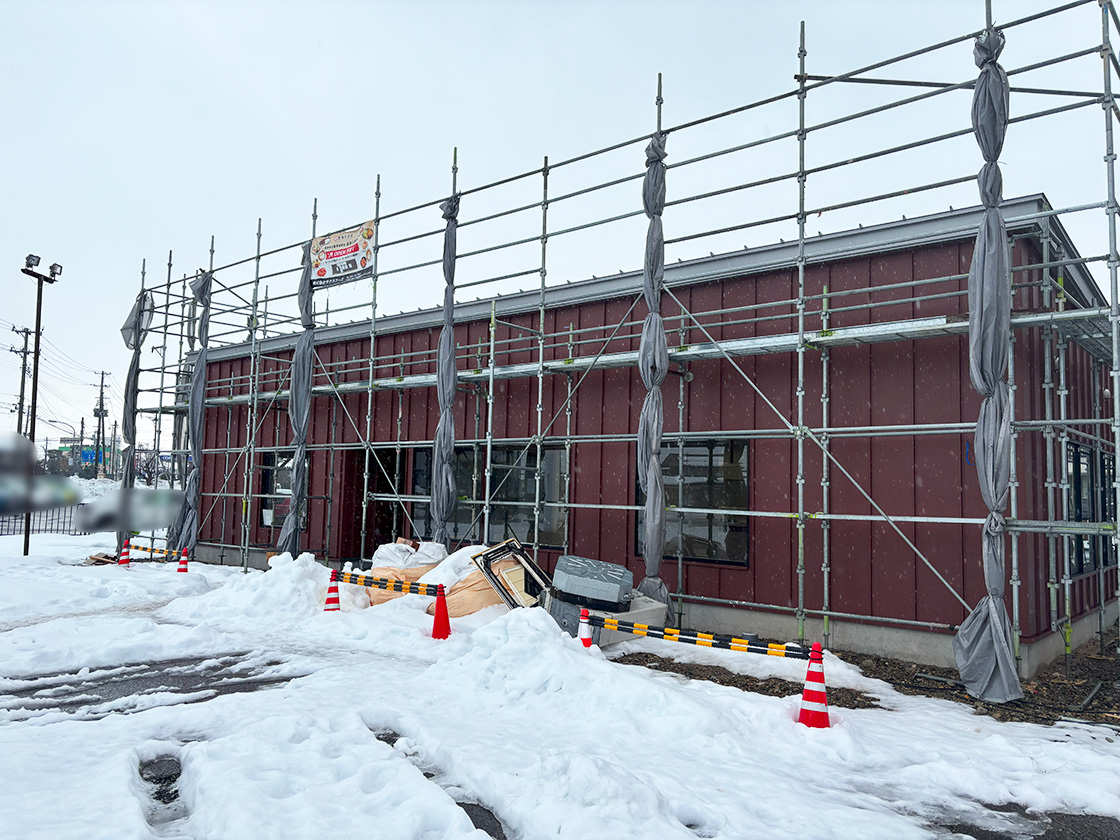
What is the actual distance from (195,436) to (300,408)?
446cm

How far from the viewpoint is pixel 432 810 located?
14.9 ft

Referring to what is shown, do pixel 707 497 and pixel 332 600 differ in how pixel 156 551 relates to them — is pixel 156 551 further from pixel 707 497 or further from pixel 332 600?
pixel 707 497

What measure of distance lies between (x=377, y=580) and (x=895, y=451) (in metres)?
7.88

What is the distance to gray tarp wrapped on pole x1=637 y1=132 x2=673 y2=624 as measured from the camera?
35.6 feet

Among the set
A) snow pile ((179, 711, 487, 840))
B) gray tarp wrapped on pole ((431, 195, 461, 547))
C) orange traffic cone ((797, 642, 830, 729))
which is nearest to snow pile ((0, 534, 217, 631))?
gray tarp wrapped on pole ((431, 195, 461, 547))

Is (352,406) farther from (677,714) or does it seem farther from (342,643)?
(677,714)

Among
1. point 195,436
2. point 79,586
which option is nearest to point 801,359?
point 79,586

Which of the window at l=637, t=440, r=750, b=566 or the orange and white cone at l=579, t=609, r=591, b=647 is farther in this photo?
the window at l=637, t=440, r=750, b=566

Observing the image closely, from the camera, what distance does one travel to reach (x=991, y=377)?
27.2 feet

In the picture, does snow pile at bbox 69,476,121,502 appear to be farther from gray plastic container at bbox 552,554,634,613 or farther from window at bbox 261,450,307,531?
gray plastic container at bbox 552,554,634,613

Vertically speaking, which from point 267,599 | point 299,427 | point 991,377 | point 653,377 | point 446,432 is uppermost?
point 653,377

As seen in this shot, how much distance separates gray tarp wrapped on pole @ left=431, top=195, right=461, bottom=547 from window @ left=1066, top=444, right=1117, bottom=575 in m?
9.89

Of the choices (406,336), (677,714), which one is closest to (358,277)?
(406,336)

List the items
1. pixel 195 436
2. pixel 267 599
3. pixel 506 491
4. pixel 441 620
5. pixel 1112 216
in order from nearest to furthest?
pixel 1112 216
pixel 441 620
pixel 267 599
pixel 506 491
pixel 195 436
